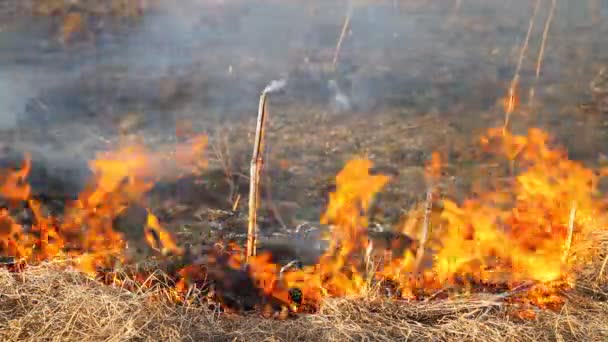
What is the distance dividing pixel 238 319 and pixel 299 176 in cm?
249

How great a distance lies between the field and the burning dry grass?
11 mm

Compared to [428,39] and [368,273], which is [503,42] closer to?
[428,39]

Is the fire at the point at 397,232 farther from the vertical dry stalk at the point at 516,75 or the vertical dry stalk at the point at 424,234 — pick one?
the vertical dry stalk at the point at 516,75

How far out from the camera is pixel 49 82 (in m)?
7.30

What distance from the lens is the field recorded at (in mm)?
2926

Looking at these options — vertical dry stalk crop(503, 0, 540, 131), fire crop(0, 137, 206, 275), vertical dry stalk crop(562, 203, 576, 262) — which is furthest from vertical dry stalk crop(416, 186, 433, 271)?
vertical dry stalk crop(503, 0, 540, 131)

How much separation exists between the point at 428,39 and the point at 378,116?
3.67m

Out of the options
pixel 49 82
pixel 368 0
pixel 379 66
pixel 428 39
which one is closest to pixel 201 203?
pixel 49 82

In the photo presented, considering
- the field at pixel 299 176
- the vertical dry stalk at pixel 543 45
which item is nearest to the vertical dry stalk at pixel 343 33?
the field at pixel 299 176

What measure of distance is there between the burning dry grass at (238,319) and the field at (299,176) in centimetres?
1

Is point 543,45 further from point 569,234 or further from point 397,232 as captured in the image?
point 569,234

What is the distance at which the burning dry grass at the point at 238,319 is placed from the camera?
2672 millimetres

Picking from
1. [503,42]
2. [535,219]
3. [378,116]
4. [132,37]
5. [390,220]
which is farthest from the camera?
[503,42]

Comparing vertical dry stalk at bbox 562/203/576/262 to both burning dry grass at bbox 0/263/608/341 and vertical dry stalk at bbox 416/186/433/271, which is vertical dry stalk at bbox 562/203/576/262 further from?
vertical dry stalk at bbox 416/186/433/271
